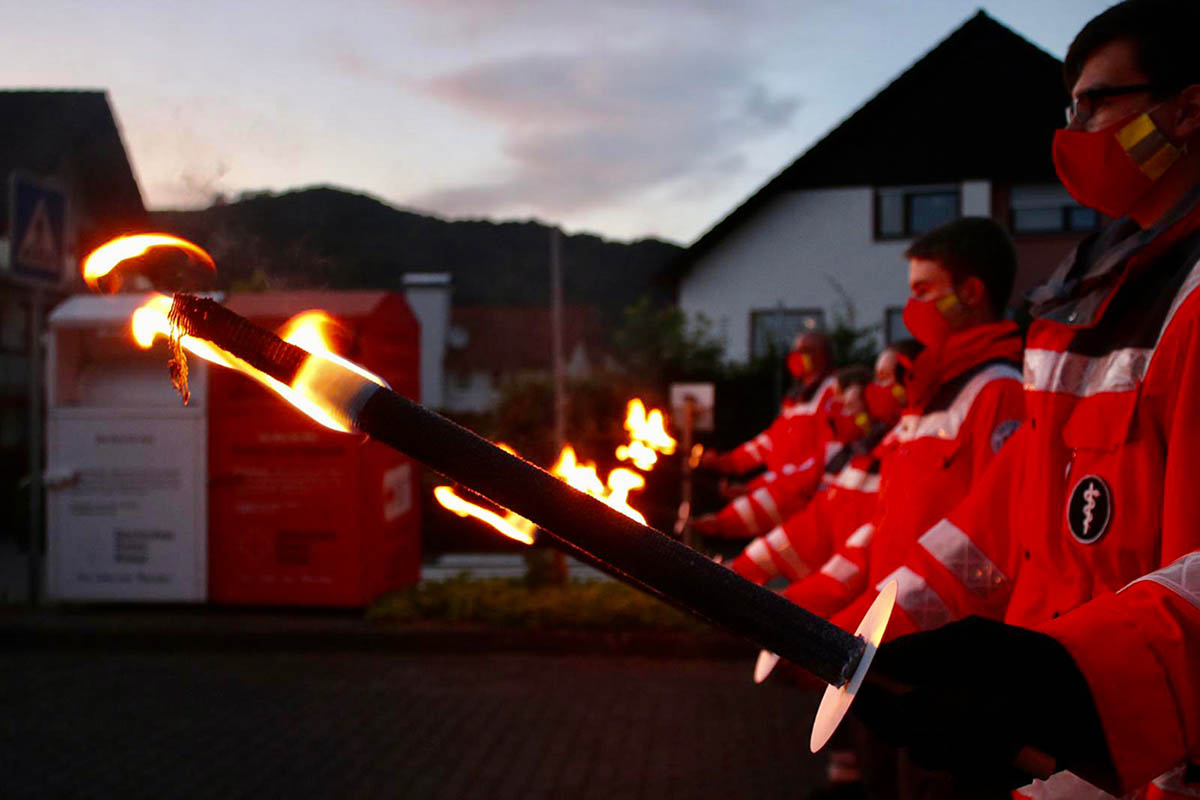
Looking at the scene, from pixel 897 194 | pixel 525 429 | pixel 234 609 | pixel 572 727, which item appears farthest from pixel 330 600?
pixel 897 194

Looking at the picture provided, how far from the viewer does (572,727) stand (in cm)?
607

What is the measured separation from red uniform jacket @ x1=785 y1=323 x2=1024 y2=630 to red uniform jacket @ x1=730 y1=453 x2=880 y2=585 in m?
0.80

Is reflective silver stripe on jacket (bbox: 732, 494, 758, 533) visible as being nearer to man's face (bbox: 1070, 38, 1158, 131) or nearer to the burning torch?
man's face (bbox: 1070, 38, 1158, 131)

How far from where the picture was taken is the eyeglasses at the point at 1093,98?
1.71 m

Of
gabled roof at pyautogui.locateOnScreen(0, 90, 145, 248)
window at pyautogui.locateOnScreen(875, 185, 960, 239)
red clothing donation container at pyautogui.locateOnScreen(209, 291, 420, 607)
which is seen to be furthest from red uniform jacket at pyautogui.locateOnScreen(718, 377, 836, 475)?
gabled roof at pyautogui.locateOnScreen(0, 90, 145, 248)

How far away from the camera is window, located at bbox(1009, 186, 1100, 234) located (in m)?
22.8

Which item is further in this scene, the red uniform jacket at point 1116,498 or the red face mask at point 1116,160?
the red face mask at point 1116,160

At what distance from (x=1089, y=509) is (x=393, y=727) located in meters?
5.15

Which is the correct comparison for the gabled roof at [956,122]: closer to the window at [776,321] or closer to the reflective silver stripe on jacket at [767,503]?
the window at [776,321]

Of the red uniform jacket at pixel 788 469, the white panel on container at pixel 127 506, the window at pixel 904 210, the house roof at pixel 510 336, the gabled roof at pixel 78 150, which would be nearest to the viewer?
the red uniform jacket at pixel 788 469

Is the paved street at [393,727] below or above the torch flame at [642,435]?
below

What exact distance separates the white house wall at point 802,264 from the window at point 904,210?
251 millimetres

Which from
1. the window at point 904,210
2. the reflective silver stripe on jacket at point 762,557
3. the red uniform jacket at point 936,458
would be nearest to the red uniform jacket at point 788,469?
the reflective silver stripe on jacket at point 762,557

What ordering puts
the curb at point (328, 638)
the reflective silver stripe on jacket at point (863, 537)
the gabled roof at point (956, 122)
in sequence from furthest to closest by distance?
the gabled roof at point (956, 122), the curb at point (328, 638), the reflective silver stripe on jacket at point (863, 537)
